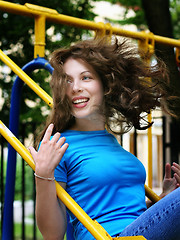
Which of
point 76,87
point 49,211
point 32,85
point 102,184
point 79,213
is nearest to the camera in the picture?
point 79,213

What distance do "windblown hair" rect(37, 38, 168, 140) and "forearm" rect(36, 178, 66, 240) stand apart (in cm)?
43

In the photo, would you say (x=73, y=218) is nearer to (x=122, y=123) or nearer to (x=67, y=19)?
(x=122, y=123)

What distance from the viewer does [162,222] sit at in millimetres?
1526

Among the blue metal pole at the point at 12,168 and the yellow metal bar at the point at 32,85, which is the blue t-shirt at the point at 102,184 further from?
the blue metal pole at the point at 12,168

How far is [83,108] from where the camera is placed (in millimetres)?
1855

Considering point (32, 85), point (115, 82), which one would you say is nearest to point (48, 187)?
point (115, 82)

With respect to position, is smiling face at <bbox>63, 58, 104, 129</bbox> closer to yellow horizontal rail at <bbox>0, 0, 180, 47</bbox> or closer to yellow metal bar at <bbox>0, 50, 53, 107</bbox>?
yellow metal bar at <bbox>0, 50, 53, 107</bbox>

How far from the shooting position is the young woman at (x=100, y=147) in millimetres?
1559

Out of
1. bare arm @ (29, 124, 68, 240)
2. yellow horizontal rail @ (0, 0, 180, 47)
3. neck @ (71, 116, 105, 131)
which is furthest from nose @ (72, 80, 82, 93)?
yellow horizontal rail @ (0, 0, 180, 47)

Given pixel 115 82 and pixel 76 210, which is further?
pixel 115 82

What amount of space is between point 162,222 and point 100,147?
50 cm

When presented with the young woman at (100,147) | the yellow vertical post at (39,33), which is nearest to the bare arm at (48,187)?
the young woman at (100,147)

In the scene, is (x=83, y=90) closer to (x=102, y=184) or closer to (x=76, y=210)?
(x=102, y=184)

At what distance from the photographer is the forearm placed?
155cm
